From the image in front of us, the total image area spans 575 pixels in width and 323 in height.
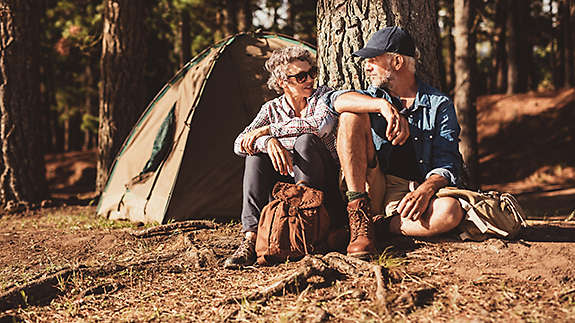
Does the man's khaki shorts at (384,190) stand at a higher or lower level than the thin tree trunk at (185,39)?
lower

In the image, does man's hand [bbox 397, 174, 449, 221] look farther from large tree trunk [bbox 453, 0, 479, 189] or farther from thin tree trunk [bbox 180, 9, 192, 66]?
thin tree trunk [bbox 180, 9, 192, 66]

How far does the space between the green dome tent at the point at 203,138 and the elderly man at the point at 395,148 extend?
1922mm

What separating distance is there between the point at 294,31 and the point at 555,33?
457 inches

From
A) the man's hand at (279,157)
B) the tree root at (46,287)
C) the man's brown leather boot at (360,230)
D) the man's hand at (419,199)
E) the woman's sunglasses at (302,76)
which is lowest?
the tree root at (46,287)

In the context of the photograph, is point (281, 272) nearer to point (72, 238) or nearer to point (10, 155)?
point (72, 238)

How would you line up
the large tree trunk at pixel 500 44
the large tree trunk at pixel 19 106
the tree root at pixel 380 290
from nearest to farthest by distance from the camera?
the tree root at pixel 380 290 → the large tree trunk at pixel 19 106 → the large tree trunk at pixel 500 44

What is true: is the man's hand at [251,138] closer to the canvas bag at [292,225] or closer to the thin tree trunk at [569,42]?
Result: the canvas bag at [292,225]

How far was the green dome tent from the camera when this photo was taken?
543 cm

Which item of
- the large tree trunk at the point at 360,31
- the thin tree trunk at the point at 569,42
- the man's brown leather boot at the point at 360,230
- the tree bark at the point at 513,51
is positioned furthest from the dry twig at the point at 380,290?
the thin tree trunk at the point at 569,42

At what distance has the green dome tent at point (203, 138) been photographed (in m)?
5.43

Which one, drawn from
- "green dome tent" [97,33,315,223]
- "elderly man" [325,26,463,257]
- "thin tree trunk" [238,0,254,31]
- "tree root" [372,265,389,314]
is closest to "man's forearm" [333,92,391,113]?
"elderly man" [325,26,463,257]

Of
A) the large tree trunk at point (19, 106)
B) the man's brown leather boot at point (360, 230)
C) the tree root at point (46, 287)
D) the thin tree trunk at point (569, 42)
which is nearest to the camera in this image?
the tree root at point (46, 287)

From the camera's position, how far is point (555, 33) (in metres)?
19.9

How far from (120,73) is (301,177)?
4.84 metres
